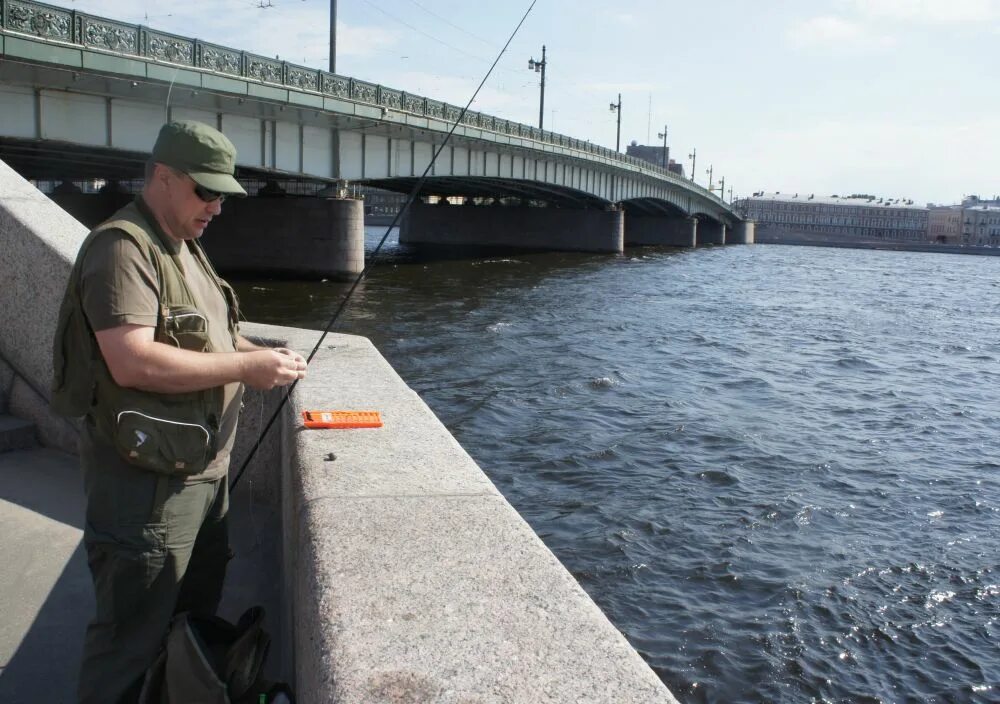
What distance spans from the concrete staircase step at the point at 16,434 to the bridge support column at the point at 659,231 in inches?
2538

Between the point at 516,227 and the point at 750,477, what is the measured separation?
44097 millimetres

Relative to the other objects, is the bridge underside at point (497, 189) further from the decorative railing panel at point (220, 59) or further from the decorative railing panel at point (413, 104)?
the decorative railing panel at point (220, 59)

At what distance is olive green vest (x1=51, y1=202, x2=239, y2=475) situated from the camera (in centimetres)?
215

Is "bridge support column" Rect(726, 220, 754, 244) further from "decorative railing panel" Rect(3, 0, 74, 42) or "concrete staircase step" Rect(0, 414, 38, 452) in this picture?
"concrete staircase step" Rect(0, 414, 38, 452)

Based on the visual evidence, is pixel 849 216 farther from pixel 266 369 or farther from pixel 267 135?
pixel 266 369

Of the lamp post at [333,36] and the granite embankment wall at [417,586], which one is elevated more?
the lamp post at [333,36]

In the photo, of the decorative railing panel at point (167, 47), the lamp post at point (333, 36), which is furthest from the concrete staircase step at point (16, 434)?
the lamp post at point (333, 36)

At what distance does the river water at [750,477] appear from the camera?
17.2ft

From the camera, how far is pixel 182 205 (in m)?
2.30

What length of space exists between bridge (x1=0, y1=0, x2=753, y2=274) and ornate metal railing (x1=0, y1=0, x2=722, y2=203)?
0.10ft

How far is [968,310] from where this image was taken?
90.8 feet

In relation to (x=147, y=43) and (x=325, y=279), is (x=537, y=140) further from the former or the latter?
(x=147, y=43)

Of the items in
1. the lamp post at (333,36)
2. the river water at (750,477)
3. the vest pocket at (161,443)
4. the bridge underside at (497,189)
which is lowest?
the river water at (750,477)

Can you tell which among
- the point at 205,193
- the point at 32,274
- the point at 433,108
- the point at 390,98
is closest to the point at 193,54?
the point at 390,98
